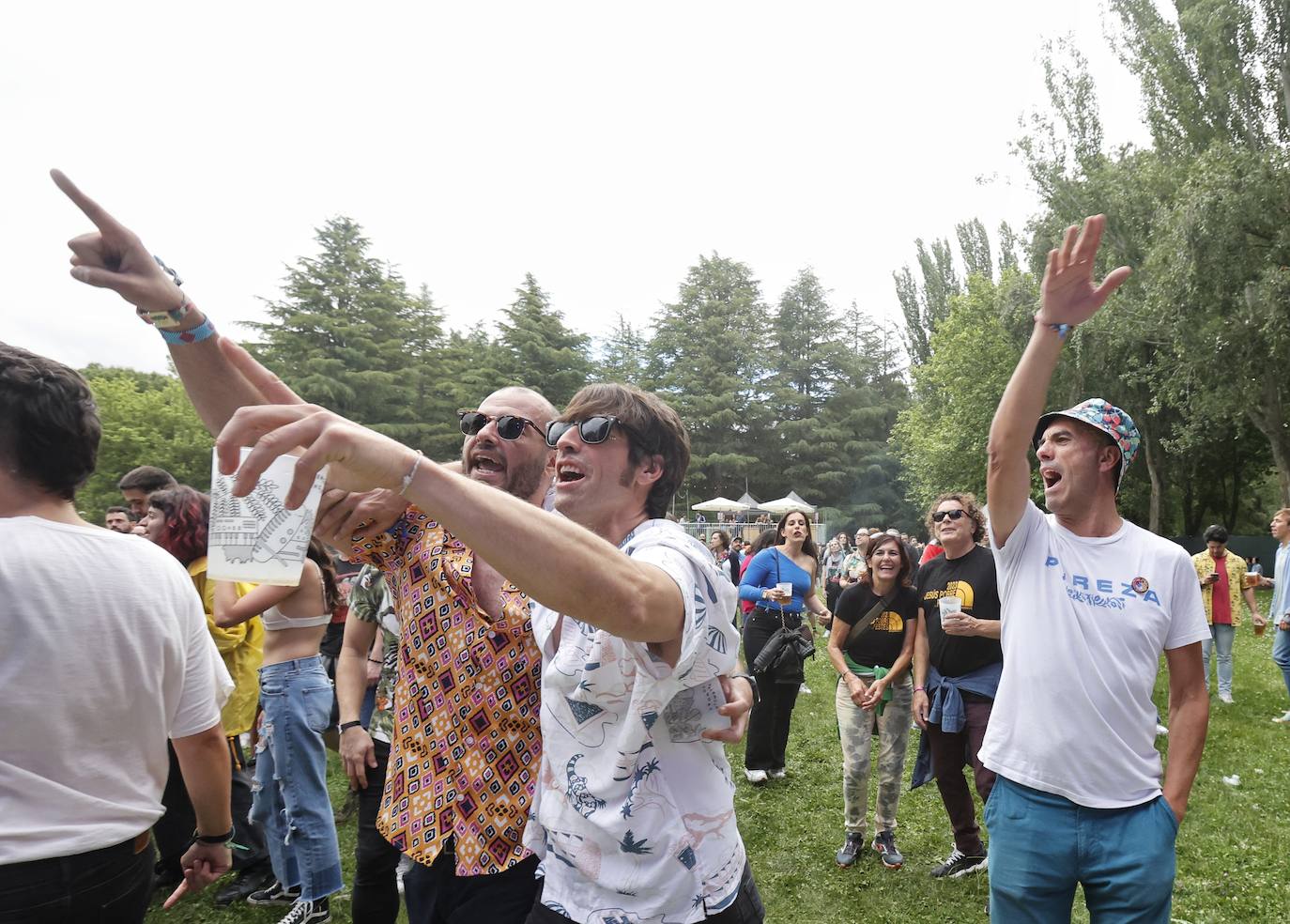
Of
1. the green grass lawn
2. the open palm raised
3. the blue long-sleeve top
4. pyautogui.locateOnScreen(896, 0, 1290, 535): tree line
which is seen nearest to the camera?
the open palm raised

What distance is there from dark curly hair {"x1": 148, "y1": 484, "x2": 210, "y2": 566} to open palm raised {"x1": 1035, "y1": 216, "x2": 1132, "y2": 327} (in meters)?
4.19

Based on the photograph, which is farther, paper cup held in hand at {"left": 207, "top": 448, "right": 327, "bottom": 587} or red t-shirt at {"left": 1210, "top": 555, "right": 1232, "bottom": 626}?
red t-shirt at {"left": 1210, "top": 555, "right": 1232, "bottom": 626}

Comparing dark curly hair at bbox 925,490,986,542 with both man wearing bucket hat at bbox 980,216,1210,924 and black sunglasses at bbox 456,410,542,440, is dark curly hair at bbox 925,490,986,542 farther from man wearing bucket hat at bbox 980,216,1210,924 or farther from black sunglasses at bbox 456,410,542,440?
black sunglasses at bbox 456,410,542,440

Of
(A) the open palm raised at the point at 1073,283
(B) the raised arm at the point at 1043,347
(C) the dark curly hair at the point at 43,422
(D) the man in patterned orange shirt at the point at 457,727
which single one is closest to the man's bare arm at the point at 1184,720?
(B) the raised arm at the point at 1043,347

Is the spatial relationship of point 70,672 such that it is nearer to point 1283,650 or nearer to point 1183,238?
point 1283,650

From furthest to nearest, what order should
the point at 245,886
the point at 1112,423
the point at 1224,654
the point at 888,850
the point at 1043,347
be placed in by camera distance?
the point at 1224,654 < the point at 888,850 < the point at 245,886 < the point at 1112,423 < the point at 1043,347

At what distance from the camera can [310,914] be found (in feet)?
13.0

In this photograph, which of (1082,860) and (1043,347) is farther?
(1082,860)

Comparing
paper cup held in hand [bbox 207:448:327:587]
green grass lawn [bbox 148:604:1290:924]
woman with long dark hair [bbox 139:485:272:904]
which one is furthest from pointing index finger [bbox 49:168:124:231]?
green grass lawn [bbox 148:604:1290:924]

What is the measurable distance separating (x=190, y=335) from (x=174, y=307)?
0.27ft

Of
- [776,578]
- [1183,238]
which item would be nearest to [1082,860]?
[776,578]

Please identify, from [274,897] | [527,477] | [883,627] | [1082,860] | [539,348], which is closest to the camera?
[1082,860]

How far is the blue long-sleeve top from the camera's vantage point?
6.74 m

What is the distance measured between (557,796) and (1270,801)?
265 inches
